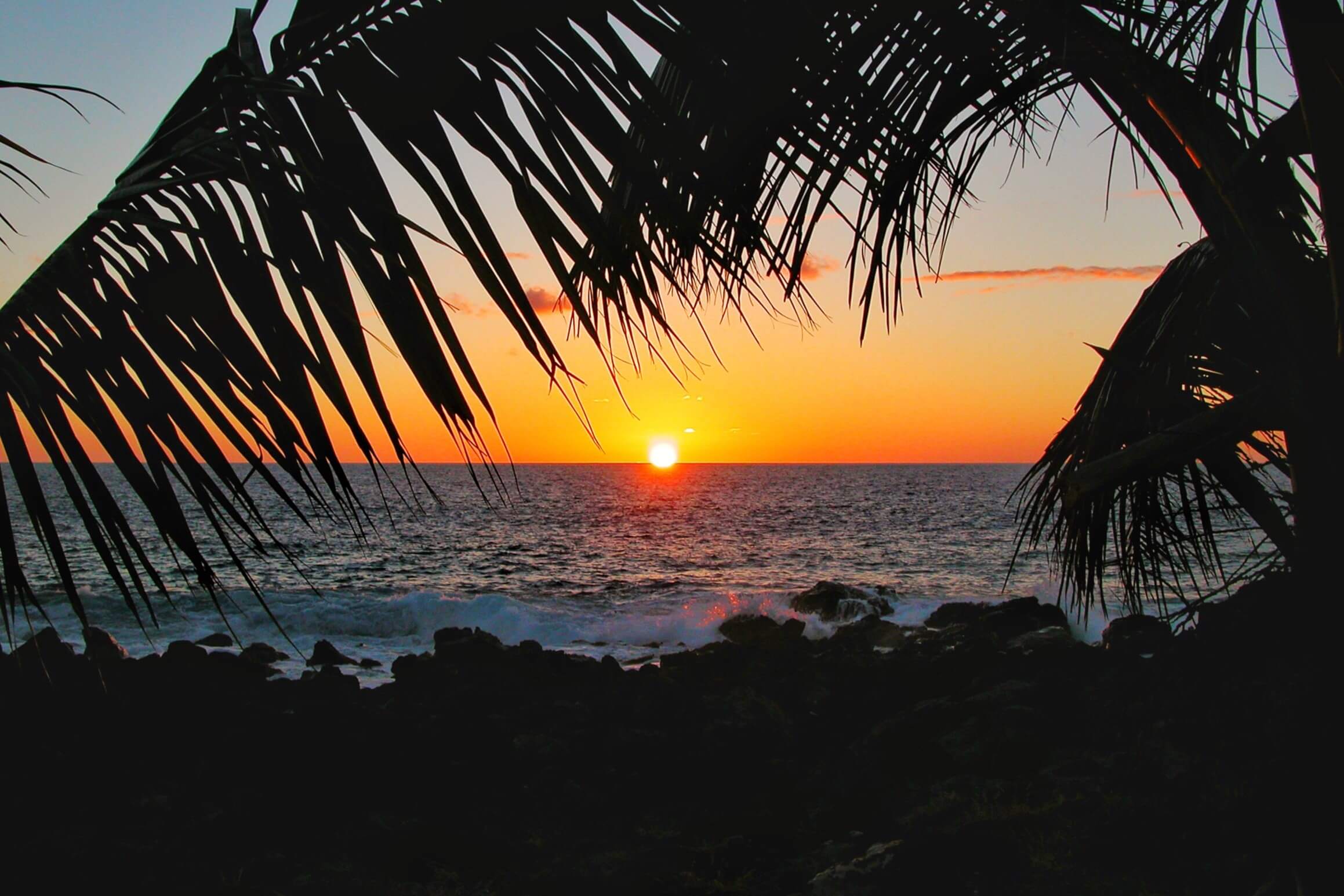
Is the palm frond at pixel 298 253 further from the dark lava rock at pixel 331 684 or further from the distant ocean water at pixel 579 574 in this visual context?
the dark lava rock at pixel 331 684

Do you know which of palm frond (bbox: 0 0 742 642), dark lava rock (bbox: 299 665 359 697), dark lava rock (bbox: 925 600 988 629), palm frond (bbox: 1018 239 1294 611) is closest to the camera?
palm frond (bbox: 0 0 742 642)

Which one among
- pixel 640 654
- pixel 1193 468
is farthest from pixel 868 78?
pixel 640 654

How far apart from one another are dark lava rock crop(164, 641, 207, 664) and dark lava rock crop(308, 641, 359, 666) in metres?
2.92

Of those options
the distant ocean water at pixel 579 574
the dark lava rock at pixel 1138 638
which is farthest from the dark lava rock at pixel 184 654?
the dark lava rock at pixel 1138 638

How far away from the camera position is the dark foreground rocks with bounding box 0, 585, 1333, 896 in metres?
5.97

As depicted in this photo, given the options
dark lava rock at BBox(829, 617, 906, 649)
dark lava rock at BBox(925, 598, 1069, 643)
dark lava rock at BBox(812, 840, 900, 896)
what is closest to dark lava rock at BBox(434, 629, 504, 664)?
dark lava rock at BBox(812, 840, 900, 896)

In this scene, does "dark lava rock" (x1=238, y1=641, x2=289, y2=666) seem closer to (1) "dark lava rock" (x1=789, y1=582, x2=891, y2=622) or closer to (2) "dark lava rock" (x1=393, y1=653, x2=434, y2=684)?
(2) "dark lava rock" (x1=393, y1=653, x2=434, y2=684)

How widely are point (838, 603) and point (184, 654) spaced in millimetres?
14162

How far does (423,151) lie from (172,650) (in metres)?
12.3

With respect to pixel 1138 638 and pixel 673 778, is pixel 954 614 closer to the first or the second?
pixel 1138 638

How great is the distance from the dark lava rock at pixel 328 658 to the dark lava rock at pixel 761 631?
618 centimetres

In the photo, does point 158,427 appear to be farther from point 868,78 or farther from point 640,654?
point 640,654

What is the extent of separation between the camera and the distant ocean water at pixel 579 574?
18484 millimetres

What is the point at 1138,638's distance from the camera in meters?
10.6
